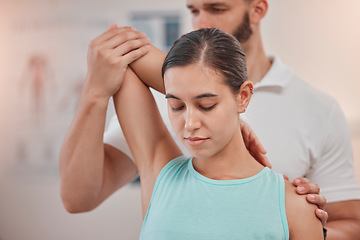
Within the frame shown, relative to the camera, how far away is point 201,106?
870 mm

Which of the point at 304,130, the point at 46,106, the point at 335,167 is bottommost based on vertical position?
the point at 46,106

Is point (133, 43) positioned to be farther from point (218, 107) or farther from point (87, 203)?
point (87, 203)

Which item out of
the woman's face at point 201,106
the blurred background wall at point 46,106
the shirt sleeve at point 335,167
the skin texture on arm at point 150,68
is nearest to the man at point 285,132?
the shirt sleeve at point 335,167

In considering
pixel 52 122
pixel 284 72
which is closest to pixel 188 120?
pixel 284 72

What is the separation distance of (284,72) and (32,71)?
196 cm

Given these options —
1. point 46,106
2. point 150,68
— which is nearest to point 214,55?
point 150,68

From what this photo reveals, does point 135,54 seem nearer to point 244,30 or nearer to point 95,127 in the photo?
point 95,127

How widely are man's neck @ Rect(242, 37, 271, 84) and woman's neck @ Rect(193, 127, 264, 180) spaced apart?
0.76 metres

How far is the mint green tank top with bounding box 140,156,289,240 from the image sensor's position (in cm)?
86

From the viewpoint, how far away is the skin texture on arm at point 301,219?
2.84 ft

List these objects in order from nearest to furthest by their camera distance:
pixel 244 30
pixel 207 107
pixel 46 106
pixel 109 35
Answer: pixel 207 107, pixel 109 35, pixel 244 30, pixel 46 106

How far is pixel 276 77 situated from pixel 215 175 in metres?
0.81

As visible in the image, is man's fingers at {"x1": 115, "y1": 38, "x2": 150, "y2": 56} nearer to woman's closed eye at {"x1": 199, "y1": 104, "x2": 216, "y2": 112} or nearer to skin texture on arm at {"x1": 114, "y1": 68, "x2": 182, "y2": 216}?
skin texture on arm at {"x1": 114, "y1": 68, "x2": 182, "y2": 216}

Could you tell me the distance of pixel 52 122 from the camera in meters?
2.96
